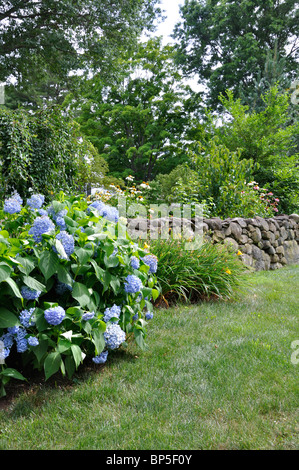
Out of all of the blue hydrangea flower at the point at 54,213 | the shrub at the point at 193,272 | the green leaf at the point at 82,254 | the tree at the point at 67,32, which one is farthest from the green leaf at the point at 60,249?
the tree at the point at 67,32

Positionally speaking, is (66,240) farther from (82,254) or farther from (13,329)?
(13,329)

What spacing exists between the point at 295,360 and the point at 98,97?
56.8 feet

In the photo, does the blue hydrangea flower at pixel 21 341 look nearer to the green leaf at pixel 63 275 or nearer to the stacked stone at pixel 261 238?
the green leaf at pixel 63 275

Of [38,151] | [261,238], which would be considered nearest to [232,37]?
[261,238]

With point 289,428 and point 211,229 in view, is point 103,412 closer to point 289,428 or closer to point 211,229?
point 289,428

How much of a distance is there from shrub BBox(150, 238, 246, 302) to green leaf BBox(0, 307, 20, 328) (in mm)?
1888

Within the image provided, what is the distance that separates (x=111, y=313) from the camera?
2.16 meters

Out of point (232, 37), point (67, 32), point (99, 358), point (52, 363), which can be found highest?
point (232, 37)

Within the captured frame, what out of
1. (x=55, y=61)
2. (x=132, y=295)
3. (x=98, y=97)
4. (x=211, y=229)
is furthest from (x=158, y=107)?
(x=132, y=295)

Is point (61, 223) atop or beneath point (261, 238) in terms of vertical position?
atop

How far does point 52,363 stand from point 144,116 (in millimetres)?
15982

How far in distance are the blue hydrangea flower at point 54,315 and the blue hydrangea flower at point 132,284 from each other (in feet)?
1.71

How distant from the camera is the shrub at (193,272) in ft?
12.1

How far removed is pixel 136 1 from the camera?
11.0 metres
